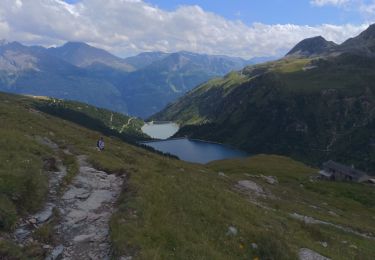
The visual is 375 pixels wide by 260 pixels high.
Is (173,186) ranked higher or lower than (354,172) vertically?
higher

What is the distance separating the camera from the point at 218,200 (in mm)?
31141

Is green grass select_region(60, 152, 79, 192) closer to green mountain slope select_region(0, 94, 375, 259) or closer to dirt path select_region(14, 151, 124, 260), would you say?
green mountain slope select_region(0, 94, 375, 259)

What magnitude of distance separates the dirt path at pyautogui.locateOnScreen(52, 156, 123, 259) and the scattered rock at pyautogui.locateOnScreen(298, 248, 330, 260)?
12287 mm

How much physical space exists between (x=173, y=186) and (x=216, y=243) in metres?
7.63

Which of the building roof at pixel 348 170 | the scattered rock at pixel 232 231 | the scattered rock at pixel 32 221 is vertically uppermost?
the scattered rock at pixel 232 231

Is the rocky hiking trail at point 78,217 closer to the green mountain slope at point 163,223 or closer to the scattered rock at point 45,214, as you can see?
the scattered rock at point 45,214

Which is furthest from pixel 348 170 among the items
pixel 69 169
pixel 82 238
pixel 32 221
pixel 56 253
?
pixel 56 253

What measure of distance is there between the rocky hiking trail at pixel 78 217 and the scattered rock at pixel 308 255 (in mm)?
12294

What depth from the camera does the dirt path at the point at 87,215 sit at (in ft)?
67.9

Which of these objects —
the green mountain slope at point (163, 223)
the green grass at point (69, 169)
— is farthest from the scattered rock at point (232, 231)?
the green grass at point (69, 169)

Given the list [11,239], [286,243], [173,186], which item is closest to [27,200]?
[11,239]

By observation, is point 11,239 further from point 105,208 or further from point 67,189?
point 67,189

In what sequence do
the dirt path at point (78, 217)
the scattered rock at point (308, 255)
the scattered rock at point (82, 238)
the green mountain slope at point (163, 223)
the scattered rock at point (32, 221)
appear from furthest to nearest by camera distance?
the scattered rock at point (308, 255)
the scattered rock at point (32, 221)
the scattered rock at point (82, 238)
the green mountain slope at point (163, 223)
the dirt path at point (78, 217)

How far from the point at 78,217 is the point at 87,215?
2.02 feet
